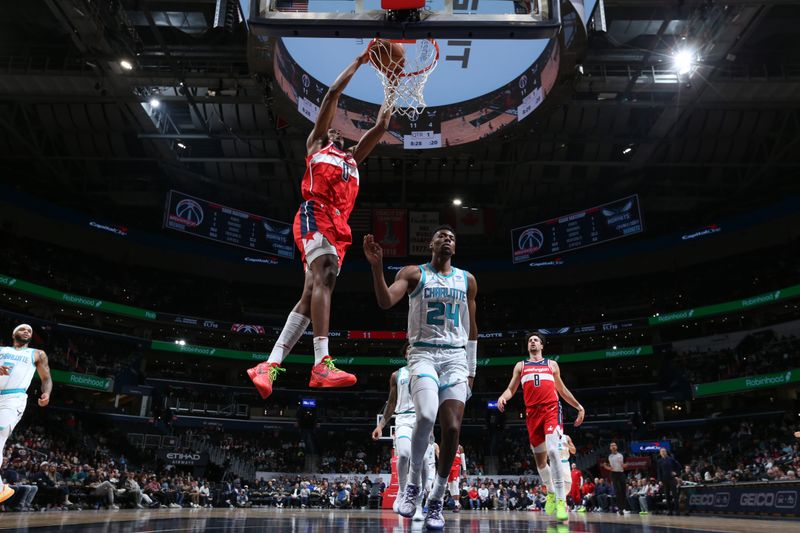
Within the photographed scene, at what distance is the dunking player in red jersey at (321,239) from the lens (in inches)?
183

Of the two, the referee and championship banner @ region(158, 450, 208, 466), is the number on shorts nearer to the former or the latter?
the referee

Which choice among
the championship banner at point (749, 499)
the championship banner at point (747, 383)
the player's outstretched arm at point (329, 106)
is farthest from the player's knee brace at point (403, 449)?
the championship banner at point (747, 383)

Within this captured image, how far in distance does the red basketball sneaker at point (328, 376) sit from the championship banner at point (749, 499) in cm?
843

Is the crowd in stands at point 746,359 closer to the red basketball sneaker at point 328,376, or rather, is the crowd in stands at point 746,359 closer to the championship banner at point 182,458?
the championship banner at point 182,458

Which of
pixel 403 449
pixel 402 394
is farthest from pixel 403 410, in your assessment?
pixel 403 449

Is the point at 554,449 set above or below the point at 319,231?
below

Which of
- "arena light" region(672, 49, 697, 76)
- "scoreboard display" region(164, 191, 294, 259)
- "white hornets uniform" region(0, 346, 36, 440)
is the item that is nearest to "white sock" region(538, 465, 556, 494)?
"white hornets uniform" region(0, 346, 36, 440)

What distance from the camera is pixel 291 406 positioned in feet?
113

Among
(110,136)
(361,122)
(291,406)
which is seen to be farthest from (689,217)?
(110,136)

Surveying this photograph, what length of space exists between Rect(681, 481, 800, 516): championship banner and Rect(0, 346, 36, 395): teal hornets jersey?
10.8m

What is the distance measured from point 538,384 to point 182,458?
2416cm

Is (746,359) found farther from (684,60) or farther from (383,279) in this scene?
(383,279)

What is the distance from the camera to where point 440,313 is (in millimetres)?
4637

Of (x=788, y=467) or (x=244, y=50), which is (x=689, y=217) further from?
(x=244, y=50)
